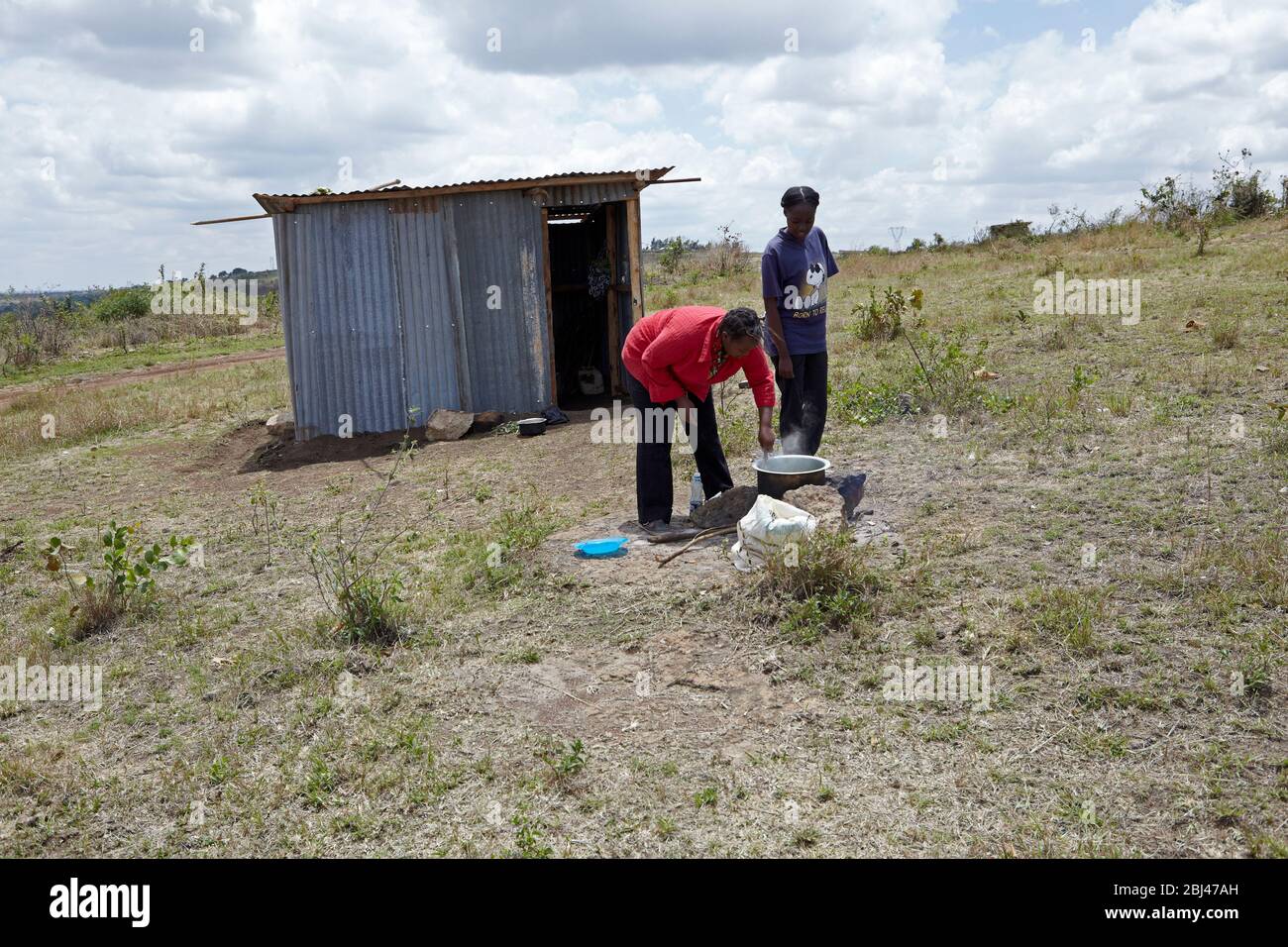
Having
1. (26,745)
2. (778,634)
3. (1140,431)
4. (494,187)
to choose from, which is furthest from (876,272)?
(26,745)

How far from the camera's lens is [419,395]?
1150 cm

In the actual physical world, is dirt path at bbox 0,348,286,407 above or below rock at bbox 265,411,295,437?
above

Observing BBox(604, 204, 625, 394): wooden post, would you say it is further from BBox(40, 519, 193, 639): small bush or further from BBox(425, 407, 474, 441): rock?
BBox(40, 519, 193, 639): small bush

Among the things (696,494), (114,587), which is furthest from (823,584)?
(114,587)

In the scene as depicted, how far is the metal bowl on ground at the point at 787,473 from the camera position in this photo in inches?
222

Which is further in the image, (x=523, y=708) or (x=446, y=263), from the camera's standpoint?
(x=446, y=263)

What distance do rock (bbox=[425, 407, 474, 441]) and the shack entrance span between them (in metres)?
1.38

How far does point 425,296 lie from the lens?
11367 mm

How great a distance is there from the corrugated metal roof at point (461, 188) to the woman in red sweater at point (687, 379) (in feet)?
A: 18.2

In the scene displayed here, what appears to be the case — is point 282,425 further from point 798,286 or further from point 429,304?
point 798,286

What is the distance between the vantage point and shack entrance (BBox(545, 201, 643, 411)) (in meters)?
12.4

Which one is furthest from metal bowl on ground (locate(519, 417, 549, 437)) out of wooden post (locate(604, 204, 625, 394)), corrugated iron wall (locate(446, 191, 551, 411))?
wooden post (locate(604, 204, 625, 394))

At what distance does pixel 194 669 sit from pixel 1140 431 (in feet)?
20.1
